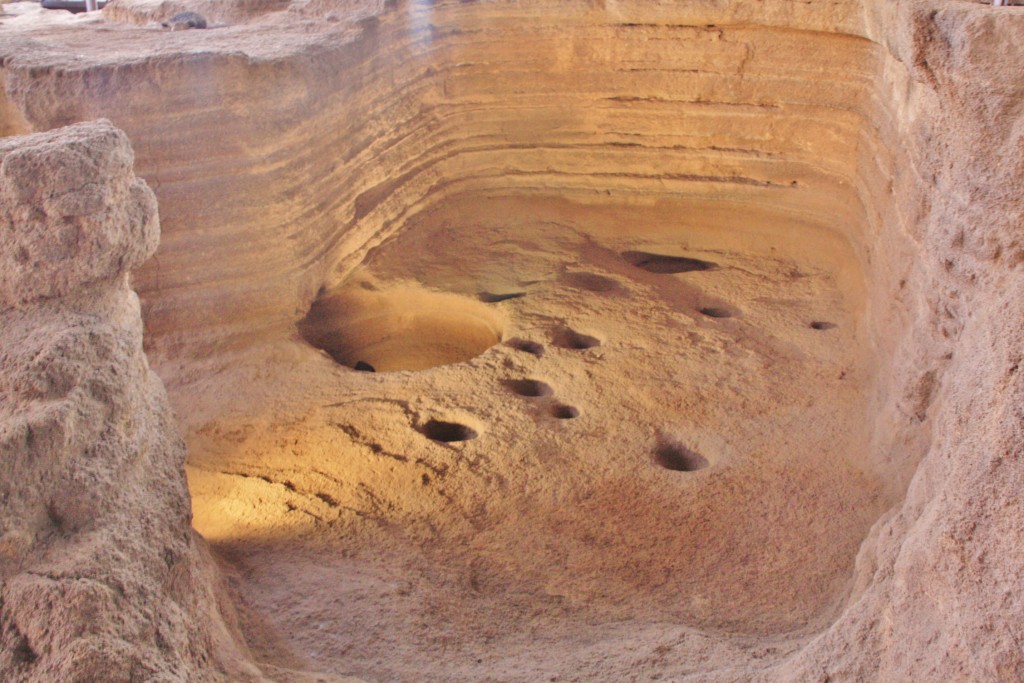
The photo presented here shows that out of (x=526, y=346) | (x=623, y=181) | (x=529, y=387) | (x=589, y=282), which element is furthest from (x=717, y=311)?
(x=623, y=181)

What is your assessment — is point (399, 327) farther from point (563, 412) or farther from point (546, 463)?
point (546, 463)

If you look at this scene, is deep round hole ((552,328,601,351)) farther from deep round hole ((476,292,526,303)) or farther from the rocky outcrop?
the rocky outcrop

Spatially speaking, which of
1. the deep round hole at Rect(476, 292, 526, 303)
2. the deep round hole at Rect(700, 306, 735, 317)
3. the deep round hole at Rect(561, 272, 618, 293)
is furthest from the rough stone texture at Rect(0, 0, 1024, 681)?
the deep round hole at Rect(561, 272, 618, 293)

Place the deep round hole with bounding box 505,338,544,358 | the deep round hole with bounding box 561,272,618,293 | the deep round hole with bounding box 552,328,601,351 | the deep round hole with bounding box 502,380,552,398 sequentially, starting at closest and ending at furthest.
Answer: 1. the deep round hole with bounding box 502,380,552,398
2. the deep round hole with bounding box 505,338,544,358
3. the deep round hole with bounding box 552,328,601,351
4. the deep round hole with bounding box 561,272,618,293

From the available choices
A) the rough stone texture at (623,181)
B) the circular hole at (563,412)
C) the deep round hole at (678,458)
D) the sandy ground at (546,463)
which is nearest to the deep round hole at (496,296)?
the sandy ground at (546,463)

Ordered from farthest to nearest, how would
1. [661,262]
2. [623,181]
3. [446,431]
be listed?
[623,181] → [661,262] → [446,431]

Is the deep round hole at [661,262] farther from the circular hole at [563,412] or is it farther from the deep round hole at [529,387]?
the circular hole at [563,412]
